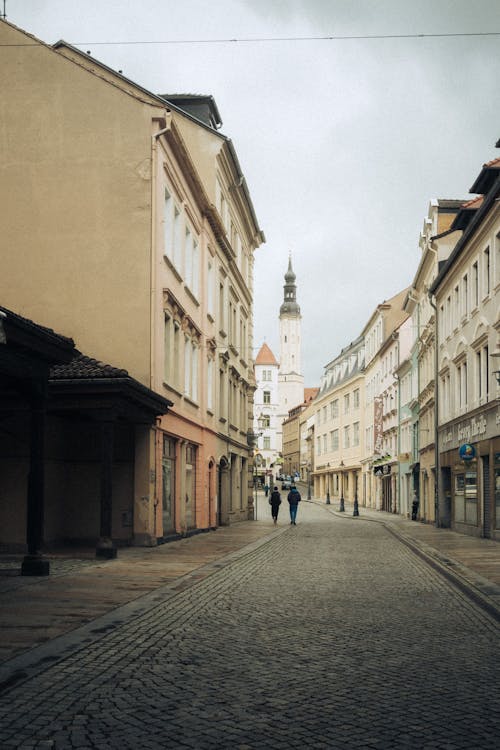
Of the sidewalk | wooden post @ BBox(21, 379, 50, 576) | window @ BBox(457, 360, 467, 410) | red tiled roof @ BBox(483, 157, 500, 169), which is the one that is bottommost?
the sidewalk

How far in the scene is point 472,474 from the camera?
3192 cm

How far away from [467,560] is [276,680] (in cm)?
1335

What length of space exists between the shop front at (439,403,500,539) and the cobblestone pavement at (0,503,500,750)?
15808 millimetres

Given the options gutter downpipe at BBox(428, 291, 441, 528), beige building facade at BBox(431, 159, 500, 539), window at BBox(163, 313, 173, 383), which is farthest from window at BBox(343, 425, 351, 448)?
window at BBox(163, 313, 173, 383)

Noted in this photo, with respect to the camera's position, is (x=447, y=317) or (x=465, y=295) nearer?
(x=465, y=295)

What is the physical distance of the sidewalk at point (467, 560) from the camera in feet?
44.5

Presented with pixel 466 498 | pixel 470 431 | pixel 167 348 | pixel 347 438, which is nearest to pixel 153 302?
pixel 167 348

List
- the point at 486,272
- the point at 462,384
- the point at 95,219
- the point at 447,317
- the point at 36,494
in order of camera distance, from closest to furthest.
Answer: the point at 36,494 < the point at 95,219 < the point at 486,272 < the point at 462,384 < the point at 447,317

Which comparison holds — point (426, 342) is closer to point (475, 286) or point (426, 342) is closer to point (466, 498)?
point (466, 498)

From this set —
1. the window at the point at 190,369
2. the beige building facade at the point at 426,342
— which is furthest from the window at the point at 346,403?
the window at the point at 190,369

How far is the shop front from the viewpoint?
28250 mm

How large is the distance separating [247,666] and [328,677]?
31.2 inches

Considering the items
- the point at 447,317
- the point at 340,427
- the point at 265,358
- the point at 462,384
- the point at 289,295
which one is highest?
the point at 289,295

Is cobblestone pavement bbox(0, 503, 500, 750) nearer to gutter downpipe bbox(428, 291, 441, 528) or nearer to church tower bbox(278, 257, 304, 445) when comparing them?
gutter downpipe bbox(428, 291, 441, 528)
